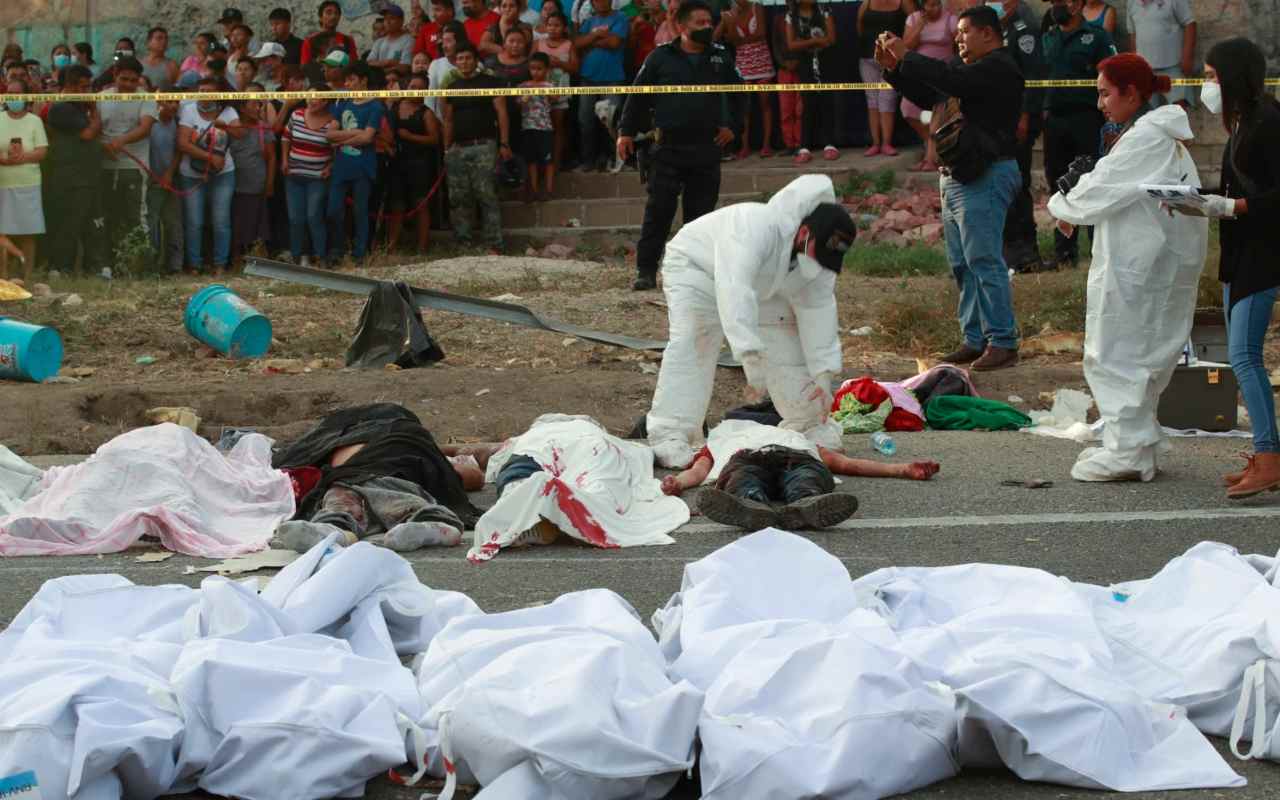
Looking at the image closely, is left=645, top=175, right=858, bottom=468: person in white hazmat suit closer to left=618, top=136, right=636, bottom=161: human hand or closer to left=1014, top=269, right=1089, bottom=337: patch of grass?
left=1014, top=269, right=1089, bottom=337: patch of grass

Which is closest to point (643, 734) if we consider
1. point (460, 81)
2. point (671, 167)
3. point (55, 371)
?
point (55, 371)

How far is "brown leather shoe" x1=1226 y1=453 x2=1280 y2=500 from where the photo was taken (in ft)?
26.1

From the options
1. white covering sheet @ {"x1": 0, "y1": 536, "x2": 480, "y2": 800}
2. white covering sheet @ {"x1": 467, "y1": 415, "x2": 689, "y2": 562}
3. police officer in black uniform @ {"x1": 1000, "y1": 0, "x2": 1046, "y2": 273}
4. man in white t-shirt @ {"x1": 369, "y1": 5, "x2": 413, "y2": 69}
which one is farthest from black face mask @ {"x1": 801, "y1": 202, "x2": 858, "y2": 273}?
man in white t-shirt @ {"x1": 369, "y1": 5, "x2": 413, "y2": 69}

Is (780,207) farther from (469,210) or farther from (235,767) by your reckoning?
(469,210)

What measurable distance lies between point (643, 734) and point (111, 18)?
722 inches

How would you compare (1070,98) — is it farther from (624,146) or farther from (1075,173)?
(1075,173)

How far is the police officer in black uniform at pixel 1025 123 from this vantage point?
46.9 ft

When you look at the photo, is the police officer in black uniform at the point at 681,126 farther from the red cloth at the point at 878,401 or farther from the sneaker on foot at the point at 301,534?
the sneaker on foot at the point at 301,534

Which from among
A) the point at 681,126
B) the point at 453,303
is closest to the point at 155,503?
the point at 453,303

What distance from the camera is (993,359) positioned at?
37.2 ft

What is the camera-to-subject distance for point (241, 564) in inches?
280

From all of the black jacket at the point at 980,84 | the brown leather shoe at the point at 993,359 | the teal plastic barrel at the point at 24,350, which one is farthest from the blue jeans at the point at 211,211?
the brown leather shoe at the point at 993,359

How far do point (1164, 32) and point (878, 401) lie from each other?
7048 millimetres

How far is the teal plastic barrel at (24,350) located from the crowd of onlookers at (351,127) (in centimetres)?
461
